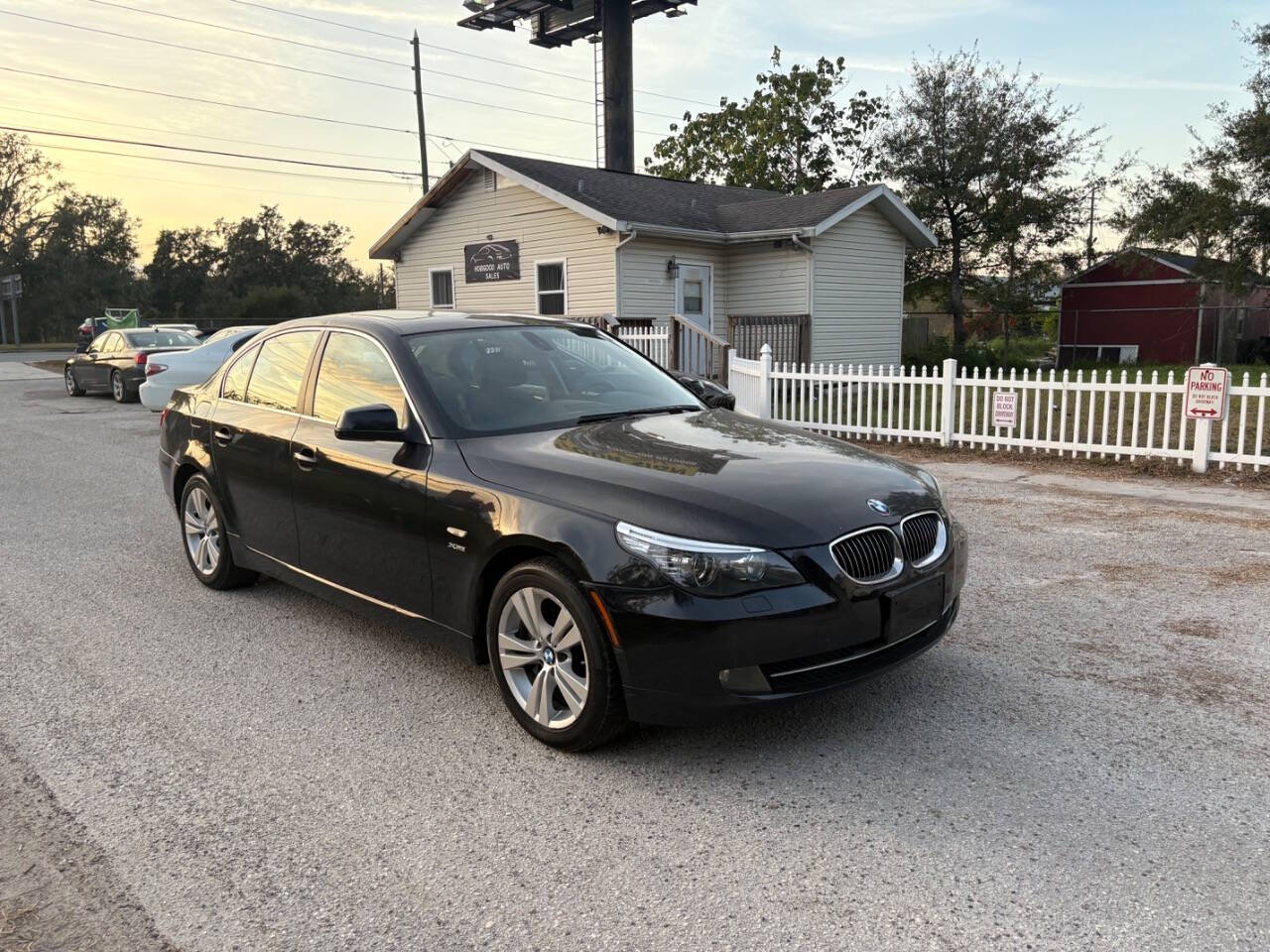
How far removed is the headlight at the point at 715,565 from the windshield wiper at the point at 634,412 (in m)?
1.26

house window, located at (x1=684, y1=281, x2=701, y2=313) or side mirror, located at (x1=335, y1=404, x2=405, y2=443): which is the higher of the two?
house window, located at (x1=684, y1=281, x2=701, y2=313)

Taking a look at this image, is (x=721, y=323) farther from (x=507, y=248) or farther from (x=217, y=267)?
(x=217, y=267)

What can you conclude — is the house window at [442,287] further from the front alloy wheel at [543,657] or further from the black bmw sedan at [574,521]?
the front alloy wheel at [543,657]

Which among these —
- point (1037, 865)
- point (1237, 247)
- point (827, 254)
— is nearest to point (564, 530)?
point (1037, 865)

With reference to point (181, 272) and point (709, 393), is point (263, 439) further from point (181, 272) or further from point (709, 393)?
point (181, 272)

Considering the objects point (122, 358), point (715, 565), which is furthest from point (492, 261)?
point (715, 565)

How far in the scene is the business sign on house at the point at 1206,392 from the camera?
339 inches

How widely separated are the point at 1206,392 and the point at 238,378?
8340 millimetres

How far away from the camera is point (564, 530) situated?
3264 mm

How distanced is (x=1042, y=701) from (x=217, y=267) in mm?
73508

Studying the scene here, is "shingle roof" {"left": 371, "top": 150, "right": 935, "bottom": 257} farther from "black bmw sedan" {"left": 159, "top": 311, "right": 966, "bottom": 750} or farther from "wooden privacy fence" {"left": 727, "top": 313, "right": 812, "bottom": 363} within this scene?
"black bmw sedan" {"left": 159, "top": 311, "right": 966, "bottom": 750}

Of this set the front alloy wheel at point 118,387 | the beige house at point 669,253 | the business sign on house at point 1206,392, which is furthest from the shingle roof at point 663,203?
the business sign on house at point 1206,392

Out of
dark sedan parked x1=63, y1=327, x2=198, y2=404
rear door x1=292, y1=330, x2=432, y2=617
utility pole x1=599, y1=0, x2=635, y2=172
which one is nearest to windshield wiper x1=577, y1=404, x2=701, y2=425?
rear door x1=292, y1=330, x2=432, y2=617

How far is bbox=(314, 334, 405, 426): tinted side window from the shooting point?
423cm
